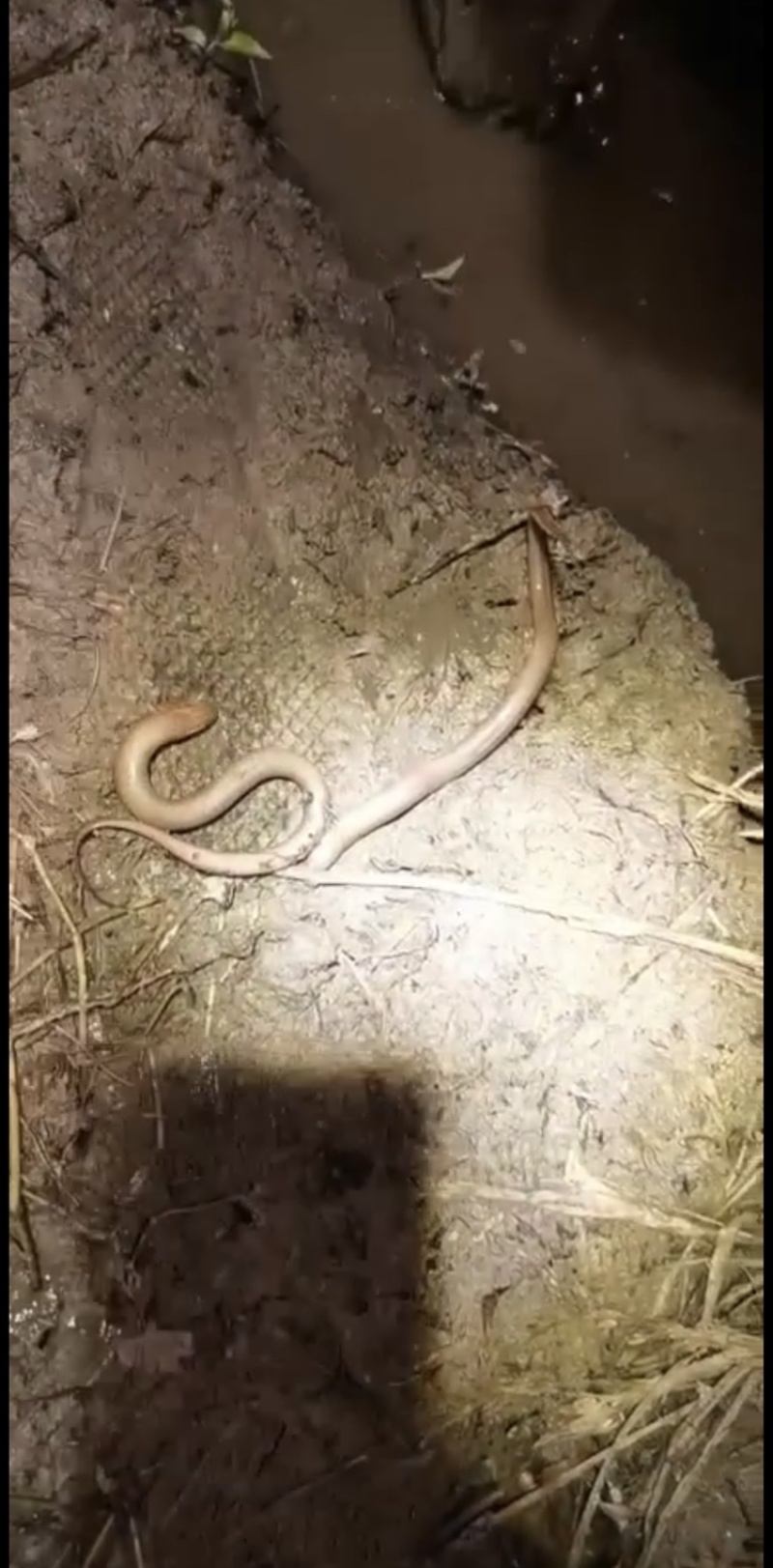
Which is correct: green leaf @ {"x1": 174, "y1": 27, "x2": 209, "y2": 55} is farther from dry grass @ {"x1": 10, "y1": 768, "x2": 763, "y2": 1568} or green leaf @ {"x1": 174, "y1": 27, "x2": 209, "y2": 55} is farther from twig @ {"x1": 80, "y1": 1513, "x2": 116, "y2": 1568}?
twig @ {"x1": 80, "y1": 1513, "x2": 116, "y2": 1568}

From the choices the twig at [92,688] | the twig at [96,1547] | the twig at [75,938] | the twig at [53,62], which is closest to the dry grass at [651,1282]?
the twig at [75,938]

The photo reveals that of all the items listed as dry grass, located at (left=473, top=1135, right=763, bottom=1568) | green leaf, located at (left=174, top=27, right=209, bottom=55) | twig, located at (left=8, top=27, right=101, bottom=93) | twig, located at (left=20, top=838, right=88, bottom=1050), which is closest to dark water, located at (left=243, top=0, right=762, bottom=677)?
green leaf, located at (left=174, top=27, right=209, bottom=55)

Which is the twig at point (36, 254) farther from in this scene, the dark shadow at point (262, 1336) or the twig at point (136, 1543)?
the twig at point (136, 1543)

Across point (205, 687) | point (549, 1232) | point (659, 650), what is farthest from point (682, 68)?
point (549, 1232)

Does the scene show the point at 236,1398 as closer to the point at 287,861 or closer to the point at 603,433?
the point at 287,861

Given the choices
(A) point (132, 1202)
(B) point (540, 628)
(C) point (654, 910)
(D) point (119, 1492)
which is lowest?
(D) point (119, 1492)

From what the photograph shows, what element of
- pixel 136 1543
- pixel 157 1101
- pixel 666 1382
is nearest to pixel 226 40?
pixel 157 1101
